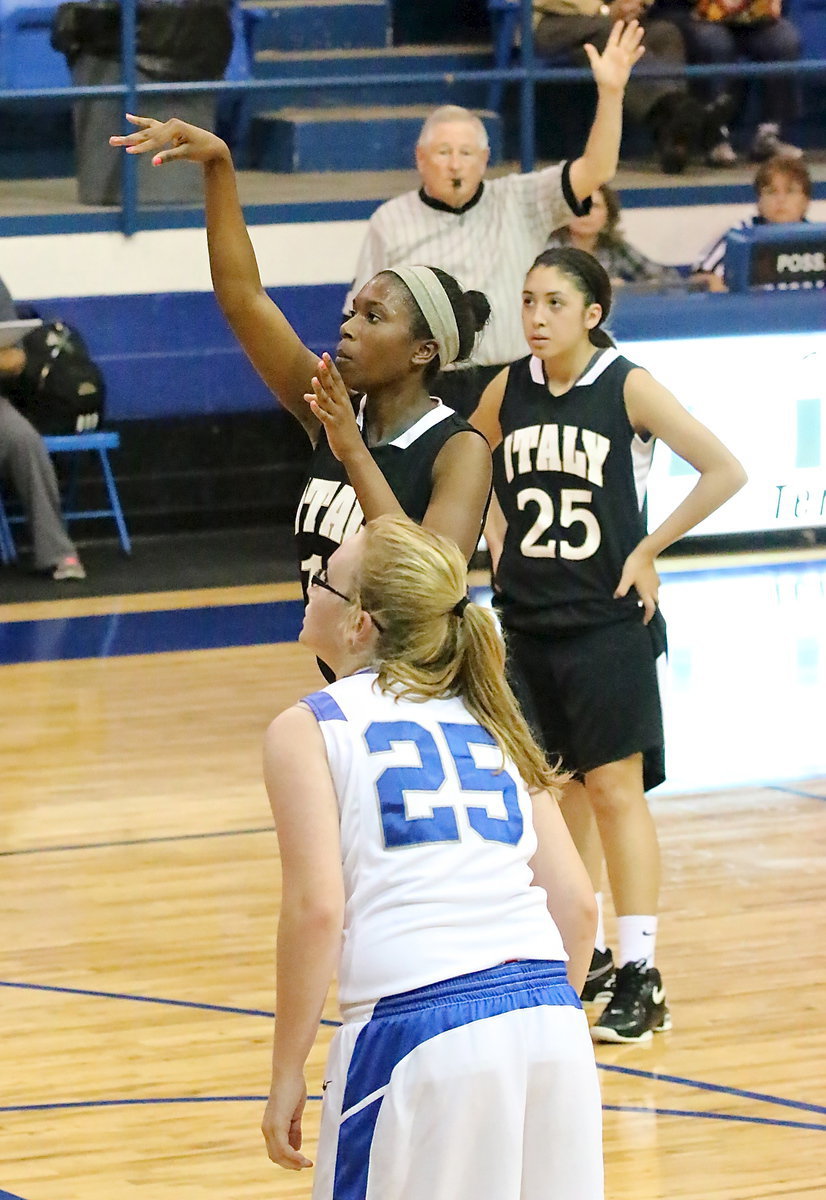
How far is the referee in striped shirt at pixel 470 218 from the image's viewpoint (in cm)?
697

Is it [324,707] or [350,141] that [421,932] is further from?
[350,141]

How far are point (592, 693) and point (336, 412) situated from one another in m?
1.35

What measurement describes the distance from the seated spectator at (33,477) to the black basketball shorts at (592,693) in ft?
15.6

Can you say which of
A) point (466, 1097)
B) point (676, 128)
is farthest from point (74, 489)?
point (466, 1097)

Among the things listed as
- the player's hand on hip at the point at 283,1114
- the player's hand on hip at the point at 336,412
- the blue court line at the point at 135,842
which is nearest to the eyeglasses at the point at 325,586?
the player's hand on hip at the point at 336,412

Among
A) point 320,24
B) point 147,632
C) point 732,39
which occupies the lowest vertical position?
point 147,632

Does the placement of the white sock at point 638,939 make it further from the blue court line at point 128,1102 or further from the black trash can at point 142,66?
the black trash can at point 142,66

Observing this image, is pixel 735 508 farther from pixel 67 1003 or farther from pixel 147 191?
pixel 67 1003

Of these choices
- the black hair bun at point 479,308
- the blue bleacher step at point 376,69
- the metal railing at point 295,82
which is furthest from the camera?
the blue bleacher step at point 376,69

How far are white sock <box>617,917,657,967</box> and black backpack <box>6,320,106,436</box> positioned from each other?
5.24 m

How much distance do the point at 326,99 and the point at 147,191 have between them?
6.13 feet

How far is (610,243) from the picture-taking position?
902 centimetres

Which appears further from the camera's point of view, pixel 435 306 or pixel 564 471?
pixel 564 471

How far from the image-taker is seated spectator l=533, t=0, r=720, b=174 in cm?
1030
